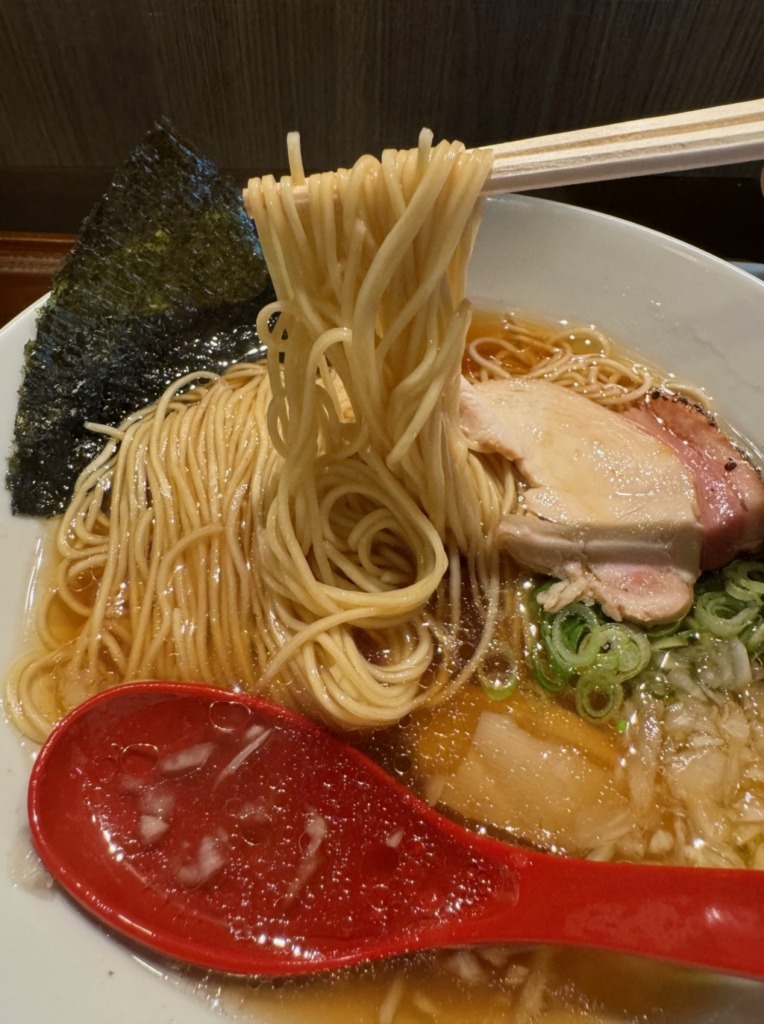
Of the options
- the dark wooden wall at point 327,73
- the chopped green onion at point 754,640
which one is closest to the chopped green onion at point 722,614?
the chopped green onion at point 754,640

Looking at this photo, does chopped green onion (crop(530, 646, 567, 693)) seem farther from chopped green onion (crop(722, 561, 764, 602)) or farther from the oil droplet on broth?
the oil droplet on broth

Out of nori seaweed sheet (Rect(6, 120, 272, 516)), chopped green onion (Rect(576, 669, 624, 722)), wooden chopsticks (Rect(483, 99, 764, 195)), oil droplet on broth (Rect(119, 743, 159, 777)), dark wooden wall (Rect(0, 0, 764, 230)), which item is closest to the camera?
wooden chopsticks (Rect(483, 99, 764, 195))

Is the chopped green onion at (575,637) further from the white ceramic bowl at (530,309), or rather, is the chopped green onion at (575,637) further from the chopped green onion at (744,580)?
the white ceramic bowl at (530,309)

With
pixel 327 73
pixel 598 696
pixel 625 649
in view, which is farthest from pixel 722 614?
pixel 327 73

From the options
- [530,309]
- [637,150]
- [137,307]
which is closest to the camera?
[637,150]

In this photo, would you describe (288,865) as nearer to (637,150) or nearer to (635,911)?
(635,911)

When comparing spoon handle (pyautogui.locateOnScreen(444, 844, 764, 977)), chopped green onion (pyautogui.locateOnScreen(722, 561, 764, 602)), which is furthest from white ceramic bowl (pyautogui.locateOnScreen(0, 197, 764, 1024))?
chopped green onion (pyautogui.locateOnScreen(722, 561, 764, 602))

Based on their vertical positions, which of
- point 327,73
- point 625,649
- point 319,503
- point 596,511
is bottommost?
point 625,649
